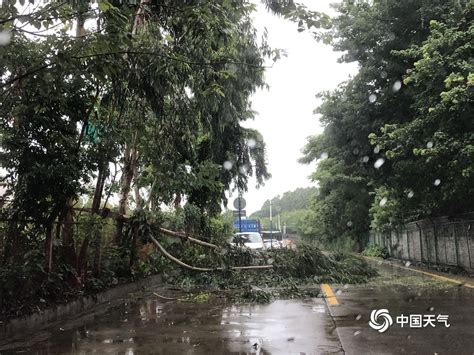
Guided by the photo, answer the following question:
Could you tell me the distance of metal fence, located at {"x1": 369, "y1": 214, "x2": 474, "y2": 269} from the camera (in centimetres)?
1477

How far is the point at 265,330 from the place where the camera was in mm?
7219

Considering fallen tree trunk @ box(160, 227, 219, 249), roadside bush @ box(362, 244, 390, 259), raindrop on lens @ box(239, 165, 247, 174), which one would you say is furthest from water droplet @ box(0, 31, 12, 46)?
roadside bush @ box(362, 244, 390, 259)

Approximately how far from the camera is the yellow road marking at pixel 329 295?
31.6ft

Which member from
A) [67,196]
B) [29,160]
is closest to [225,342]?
[67,196]

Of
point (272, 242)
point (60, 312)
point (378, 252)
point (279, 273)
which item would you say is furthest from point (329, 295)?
point (272, 242)

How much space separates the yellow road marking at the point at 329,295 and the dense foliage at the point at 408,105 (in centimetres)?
435

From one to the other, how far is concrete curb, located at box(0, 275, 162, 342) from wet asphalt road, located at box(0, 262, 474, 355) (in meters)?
0.21

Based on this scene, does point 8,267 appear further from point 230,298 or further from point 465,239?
point 465,239

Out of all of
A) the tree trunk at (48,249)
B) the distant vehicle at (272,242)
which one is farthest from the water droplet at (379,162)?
the tree trunk at (48,249)

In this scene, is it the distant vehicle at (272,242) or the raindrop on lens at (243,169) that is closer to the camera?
the distant vehicle at (272,242)

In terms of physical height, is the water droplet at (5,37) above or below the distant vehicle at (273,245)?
above

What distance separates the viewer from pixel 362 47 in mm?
18109

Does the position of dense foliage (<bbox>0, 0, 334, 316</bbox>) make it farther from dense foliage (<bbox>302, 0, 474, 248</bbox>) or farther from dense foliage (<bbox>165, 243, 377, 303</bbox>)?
dense foliage (<bbox>302, 0, 474, 248</bbox>)

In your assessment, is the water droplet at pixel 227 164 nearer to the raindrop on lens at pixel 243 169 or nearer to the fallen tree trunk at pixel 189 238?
the raindrop on lens at pixel 243 169
